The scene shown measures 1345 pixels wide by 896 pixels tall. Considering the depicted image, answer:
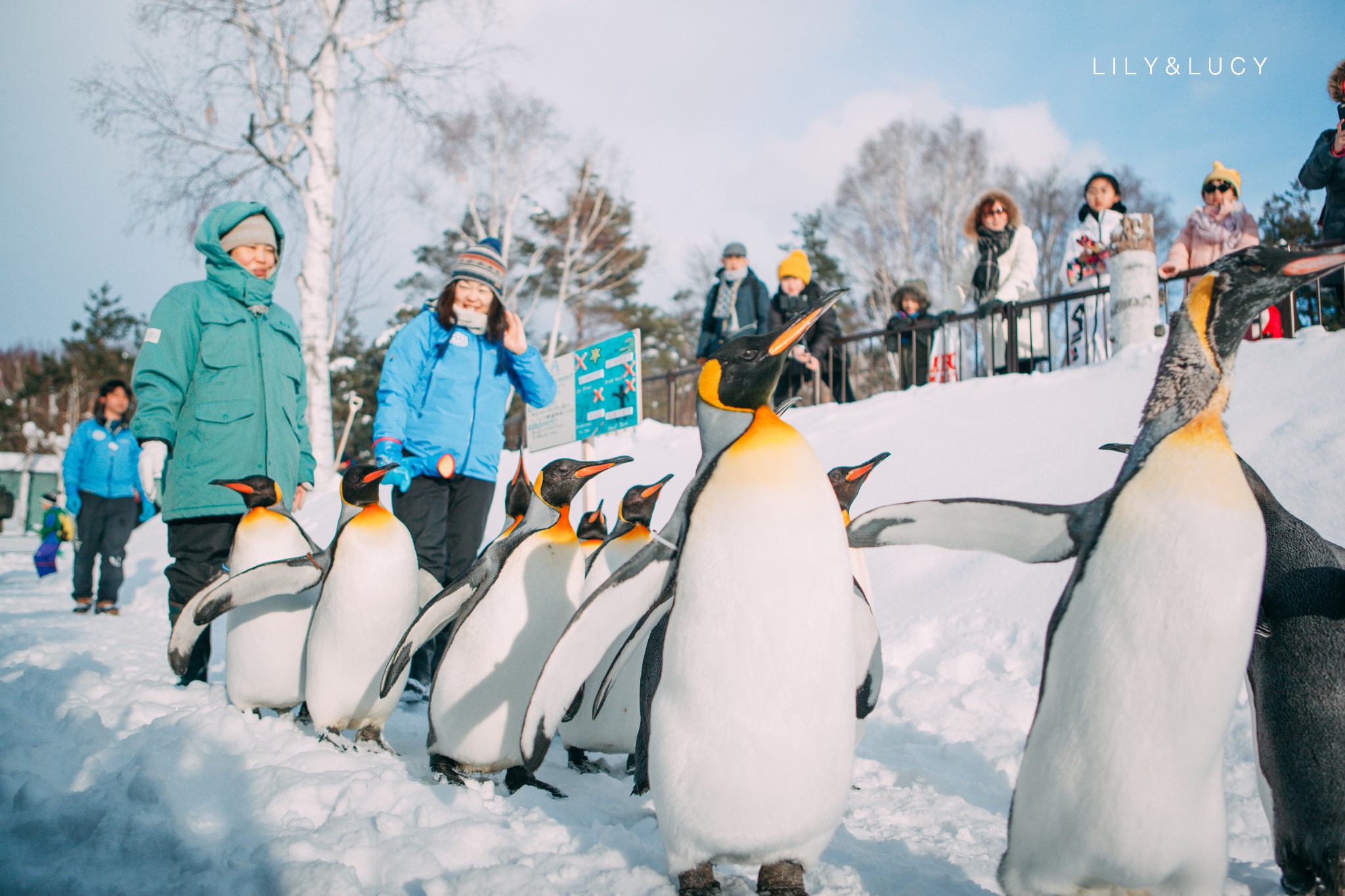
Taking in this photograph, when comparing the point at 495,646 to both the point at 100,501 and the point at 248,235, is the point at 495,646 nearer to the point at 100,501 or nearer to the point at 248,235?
the point at 248,235

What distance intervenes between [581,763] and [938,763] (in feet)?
3.68

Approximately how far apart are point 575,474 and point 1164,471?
5.23ft

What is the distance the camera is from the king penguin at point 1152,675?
128 cm

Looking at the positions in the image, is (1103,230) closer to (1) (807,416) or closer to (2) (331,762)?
(1) (807,416)

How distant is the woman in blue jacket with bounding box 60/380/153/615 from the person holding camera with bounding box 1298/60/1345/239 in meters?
8.17

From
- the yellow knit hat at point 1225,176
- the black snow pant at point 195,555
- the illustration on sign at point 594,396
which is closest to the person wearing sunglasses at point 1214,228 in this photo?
the yellow knit hat at point 1225,176

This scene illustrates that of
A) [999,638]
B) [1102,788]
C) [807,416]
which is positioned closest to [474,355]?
[999,638]

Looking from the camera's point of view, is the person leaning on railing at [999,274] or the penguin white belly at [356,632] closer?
the penguin white belly at [356,632]

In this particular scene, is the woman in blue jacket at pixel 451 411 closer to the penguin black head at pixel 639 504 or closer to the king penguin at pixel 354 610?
the king penguin at pixel 354 610

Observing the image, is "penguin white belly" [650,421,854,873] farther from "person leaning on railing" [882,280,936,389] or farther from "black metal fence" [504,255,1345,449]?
"person leaning on railing" [882,280,936,389]

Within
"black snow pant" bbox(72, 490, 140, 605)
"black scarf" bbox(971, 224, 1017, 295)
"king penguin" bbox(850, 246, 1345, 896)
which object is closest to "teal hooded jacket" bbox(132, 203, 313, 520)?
"king penguin" bbox(850, 246, 1345, 896)

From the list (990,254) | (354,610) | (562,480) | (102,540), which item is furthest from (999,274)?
(102,540)

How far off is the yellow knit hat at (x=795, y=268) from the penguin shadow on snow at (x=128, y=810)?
18.2 ft

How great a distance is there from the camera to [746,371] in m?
1.69
